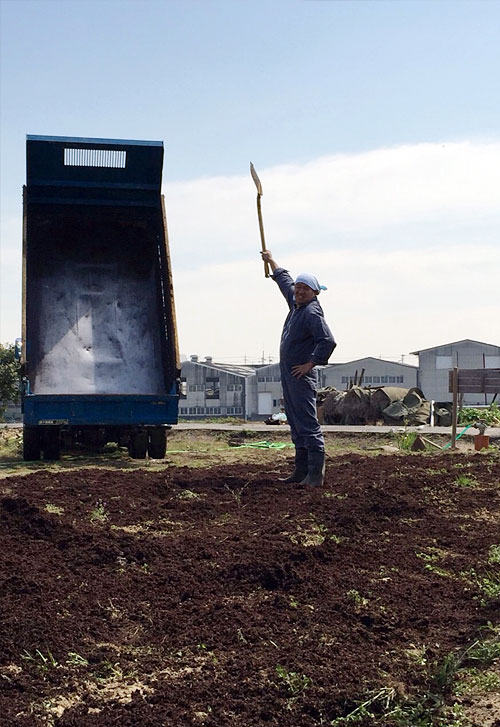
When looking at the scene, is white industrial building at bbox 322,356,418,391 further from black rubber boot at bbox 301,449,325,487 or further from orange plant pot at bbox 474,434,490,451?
black rubber boot at bbox 301,449,325,487

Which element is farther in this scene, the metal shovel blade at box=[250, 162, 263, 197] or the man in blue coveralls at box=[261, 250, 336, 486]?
the metal shovel blade at box=[250, 162, 263, 197]

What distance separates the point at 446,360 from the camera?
63031 mm

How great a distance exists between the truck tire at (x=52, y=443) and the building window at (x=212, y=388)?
5456 centimetres

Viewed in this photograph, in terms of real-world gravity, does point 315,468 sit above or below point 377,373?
below

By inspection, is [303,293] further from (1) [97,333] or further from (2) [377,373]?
(2) [377,373]

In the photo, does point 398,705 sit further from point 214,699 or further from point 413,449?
point 413,449

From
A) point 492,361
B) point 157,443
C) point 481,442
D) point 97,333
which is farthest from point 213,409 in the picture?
A: point 157,443

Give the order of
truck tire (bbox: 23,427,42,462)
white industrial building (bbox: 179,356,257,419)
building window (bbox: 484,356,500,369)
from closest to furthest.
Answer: truck tire (bbox: 23,427,42,462), building window (bbox: 484,356,500,369), white industrial building (bbox: 179,356,257,419)

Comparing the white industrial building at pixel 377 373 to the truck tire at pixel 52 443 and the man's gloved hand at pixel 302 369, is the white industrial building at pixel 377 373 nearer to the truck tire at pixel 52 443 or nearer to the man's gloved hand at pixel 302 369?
the truck tire at pixel 52 443

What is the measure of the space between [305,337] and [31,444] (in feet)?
15.2

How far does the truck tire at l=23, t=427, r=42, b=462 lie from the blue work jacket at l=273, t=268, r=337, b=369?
4177 millimetres

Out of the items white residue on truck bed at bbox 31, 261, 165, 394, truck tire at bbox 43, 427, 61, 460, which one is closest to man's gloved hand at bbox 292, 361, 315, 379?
white residue on truck bed at bbox 31, 261, 165, 394

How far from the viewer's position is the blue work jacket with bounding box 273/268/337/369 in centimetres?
795

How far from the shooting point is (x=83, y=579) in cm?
464
